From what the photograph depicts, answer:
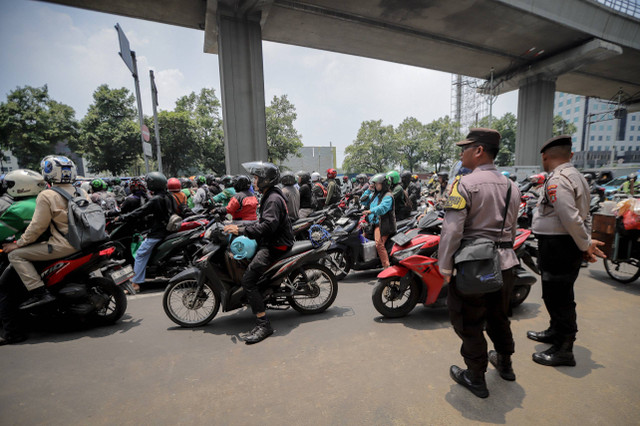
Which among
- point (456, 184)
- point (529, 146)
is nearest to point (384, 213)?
point (456, 184)

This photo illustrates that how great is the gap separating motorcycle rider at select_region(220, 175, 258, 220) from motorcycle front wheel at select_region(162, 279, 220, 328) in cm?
130

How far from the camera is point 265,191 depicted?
137 inches

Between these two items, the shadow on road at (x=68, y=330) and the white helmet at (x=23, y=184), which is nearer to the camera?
the white helmet at (x=23, y=184)

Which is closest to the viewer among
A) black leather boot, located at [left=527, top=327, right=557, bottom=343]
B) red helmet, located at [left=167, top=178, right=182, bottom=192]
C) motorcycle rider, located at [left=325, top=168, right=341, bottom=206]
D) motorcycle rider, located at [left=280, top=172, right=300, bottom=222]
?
black leather boot, located at [left=527, top=327, right=557, bottom=343]

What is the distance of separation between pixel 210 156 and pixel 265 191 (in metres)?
35.6

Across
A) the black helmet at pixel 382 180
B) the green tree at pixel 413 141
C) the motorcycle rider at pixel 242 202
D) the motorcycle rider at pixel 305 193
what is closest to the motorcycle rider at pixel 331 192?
the motorcycle rider at pixel 305 193

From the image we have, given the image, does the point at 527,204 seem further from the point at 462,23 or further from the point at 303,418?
the point at 462,23

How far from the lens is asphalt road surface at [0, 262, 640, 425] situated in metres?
2.11

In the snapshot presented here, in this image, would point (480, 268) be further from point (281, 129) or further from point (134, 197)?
point (281, 129)

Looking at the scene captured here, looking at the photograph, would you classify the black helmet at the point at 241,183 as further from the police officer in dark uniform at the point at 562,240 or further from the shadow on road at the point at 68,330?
the police officer in dark uniform at the point at 562,240

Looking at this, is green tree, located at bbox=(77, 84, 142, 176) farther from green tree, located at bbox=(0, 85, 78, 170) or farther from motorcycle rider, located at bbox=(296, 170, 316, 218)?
motorcycle rider, located at bbox=(296, 170, 316, 218)

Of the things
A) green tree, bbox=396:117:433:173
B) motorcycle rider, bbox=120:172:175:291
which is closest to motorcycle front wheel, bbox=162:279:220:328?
motorcycle rider, bbox=120:172:175:291

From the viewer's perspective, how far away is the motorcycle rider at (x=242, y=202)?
4.50 meters

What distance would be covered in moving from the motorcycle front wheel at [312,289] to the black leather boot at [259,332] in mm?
512
